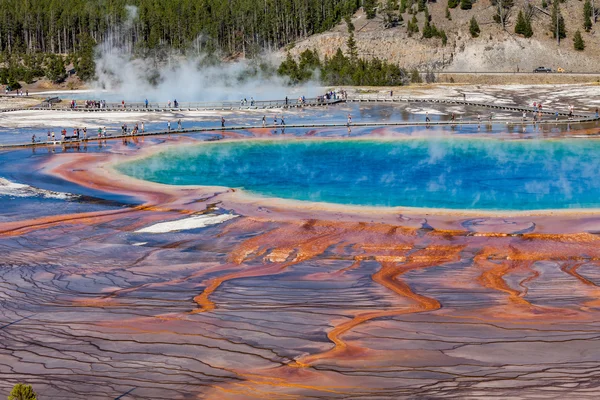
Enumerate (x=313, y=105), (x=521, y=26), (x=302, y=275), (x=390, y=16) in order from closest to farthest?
(x=302, y=275) → (x=313, y=105) → (x=521, y=26) → (x=390, y=16)

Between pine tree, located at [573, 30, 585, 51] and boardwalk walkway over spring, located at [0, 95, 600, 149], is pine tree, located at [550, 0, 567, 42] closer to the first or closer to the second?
pine tree, located at [573, 30, 585, 51]

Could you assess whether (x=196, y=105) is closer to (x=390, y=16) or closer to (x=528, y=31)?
(x=390, y=16)

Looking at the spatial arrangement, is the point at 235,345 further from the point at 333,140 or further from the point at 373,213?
the point at 333,140

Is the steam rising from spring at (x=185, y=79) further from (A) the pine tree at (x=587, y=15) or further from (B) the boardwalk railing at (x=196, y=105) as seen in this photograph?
(A) the pine tree at (x=587, y=15)

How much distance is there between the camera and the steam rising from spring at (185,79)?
265 feet

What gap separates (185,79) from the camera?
8912 cm

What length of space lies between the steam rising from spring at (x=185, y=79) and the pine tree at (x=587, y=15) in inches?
1574

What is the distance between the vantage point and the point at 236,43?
4518 inches

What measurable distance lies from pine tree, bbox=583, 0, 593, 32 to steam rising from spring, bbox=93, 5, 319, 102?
40.0 m

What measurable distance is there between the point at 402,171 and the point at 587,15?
80330 millimetres

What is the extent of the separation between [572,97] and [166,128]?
34873 millimetres

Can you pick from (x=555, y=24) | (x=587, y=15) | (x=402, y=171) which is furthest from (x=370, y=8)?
(x=402, y=171)

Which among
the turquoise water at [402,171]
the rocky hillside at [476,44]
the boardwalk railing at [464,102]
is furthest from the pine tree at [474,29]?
the turquoise water at [402,171]

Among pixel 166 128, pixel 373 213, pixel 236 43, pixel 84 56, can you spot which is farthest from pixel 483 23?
pixel 373 213
